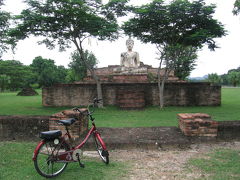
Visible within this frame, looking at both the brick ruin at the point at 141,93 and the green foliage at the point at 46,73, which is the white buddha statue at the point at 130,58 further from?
the green foliage at the point at 46,73

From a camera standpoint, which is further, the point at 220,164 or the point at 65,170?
the point at 220,164

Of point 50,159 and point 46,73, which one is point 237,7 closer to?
point 50,159

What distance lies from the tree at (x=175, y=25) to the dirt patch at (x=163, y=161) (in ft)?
23.1

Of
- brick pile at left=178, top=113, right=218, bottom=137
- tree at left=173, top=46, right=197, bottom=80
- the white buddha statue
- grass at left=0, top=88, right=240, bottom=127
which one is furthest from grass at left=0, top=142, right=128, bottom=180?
tree at left=173, top=46, right=197, bottom=80

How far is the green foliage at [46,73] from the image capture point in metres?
44.3

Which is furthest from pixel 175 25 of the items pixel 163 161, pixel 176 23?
pixel 163 161

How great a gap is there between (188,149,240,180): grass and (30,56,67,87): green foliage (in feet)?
128

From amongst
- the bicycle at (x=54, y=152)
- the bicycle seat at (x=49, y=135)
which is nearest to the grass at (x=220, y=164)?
the bicycle at (x=54, y=152)

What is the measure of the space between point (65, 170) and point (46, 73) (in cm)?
4220

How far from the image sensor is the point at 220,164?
4020mm

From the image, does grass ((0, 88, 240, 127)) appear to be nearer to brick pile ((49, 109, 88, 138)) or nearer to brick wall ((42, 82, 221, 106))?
brick wall ((42, 82, 221, 106))

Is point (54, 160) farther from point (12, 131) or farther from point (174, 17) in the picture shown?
point (174, 17)

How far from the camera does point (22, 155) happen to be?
4.55 metres

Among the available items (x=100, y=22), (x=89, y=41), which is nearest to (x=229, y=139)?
(x=100, y=22)
